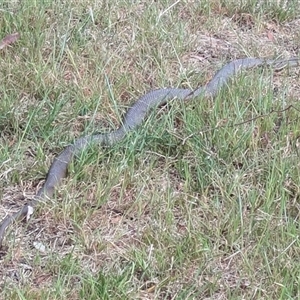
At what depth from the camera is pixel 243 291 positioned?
3.05 metres

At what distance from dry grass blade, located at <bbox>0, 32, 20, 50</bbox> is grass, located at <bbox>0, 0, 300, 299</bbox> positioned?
1.3 inches

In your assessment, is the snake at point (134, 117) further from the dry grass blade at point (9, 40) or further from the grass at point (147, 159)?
the dry grass blade at point (9, 40)

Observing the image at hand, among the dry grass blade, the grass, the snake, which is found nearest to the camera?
the grass

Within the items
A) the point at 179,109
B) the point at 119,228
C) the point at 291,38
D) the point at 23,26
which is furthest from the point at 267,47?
the point at 119,228

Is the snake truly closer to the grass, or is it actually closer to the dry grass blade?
the grass

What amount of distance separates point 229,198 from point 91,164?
2.19ft

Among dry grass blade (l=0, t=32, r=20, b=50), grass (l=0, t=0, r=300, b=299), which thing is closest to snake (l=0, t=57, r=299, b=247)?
grass (l=0, t=0, r=300, b=299)

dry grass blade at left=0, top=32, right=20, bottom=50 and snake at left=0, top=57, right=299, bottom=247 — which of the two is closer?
snake at left=0, top=57, right=299, bottom=247

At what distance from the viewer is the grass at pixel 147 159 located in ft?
10.1

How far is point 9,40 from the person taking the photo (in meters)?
4.42

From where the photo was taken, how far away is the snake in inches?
135

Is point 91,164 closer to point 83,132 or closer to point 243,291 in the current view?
point 83,132

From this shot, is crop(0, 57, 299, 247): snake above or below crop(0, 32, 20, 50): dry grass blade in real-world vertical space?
below

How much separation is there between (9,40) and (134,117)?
967 mm
